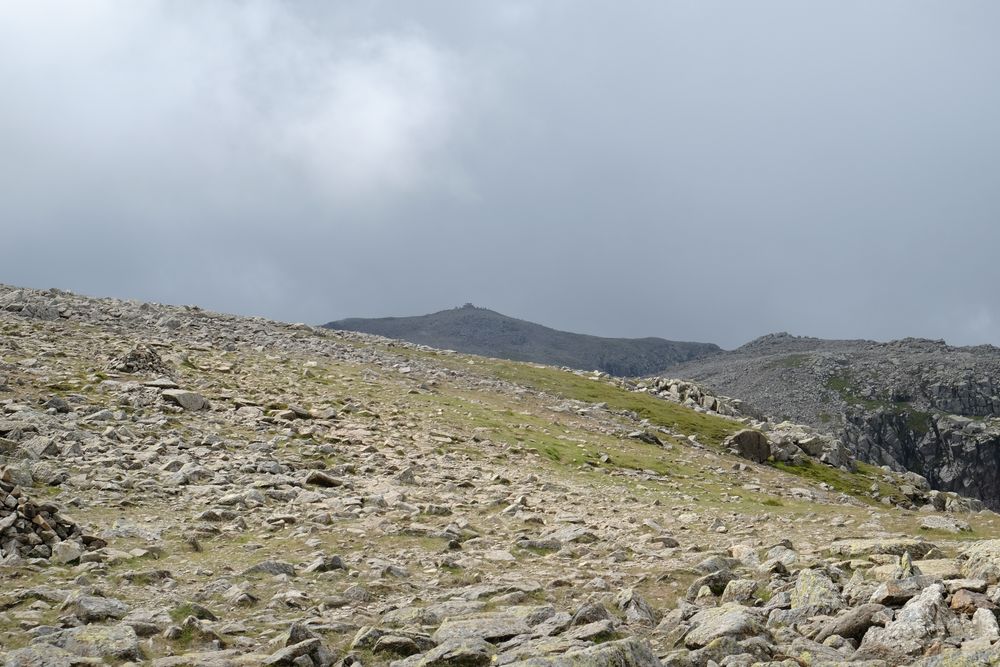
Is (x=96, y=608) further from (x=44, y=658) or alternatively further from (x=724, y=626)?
Result: (x=724, y=626)

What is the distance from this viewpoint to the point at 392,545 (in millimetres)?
16625

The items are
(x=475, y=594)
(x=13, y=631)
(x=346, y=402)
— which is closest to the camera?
(x=13, y=631)

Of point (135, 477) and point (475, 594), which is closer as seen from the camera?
point (475, 594)

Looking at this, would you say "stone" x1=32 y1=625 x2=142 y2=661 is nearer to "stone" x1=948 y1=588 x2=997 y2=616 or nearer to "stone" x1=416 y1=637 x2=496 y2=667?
"stone" x1=416 y1=637 x2=496 y2=667

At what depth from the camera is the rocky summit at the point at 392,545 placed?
10125 millimetres

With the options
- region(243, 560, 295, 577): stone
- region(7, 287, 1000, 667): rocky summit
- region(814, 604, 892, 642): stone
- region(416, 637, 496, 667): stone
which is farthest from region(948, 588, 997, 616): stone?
region(243, 560, 295, 577): stone

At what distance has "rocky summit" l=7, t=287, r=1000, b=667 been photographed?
399 inches

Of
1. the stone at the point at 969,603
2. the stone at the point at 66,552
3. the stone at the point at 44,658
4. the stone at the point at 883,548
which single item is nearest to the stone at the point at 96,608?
the stone at the point at 44,658

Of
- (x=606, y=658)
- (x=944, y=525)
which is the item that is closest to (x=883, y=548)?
(x=944, y=525)

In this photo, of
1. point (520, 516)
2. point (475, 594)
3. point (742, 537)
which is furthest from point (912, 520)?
point (475, 594)

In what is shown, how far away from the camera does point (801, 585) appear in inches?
472

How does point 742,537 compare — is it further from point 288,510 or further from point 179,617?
point 179,617

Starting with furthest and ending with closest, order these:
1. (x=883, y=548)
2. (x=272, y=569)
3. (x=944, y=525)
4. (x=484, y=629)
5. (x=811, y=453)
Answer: (x=811, y=453) → (x=944, y=525) → (x=883, y=548) → (x=272, y=569) → (x=484, y=629)

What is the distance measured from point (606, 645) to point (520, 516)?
11.1m
